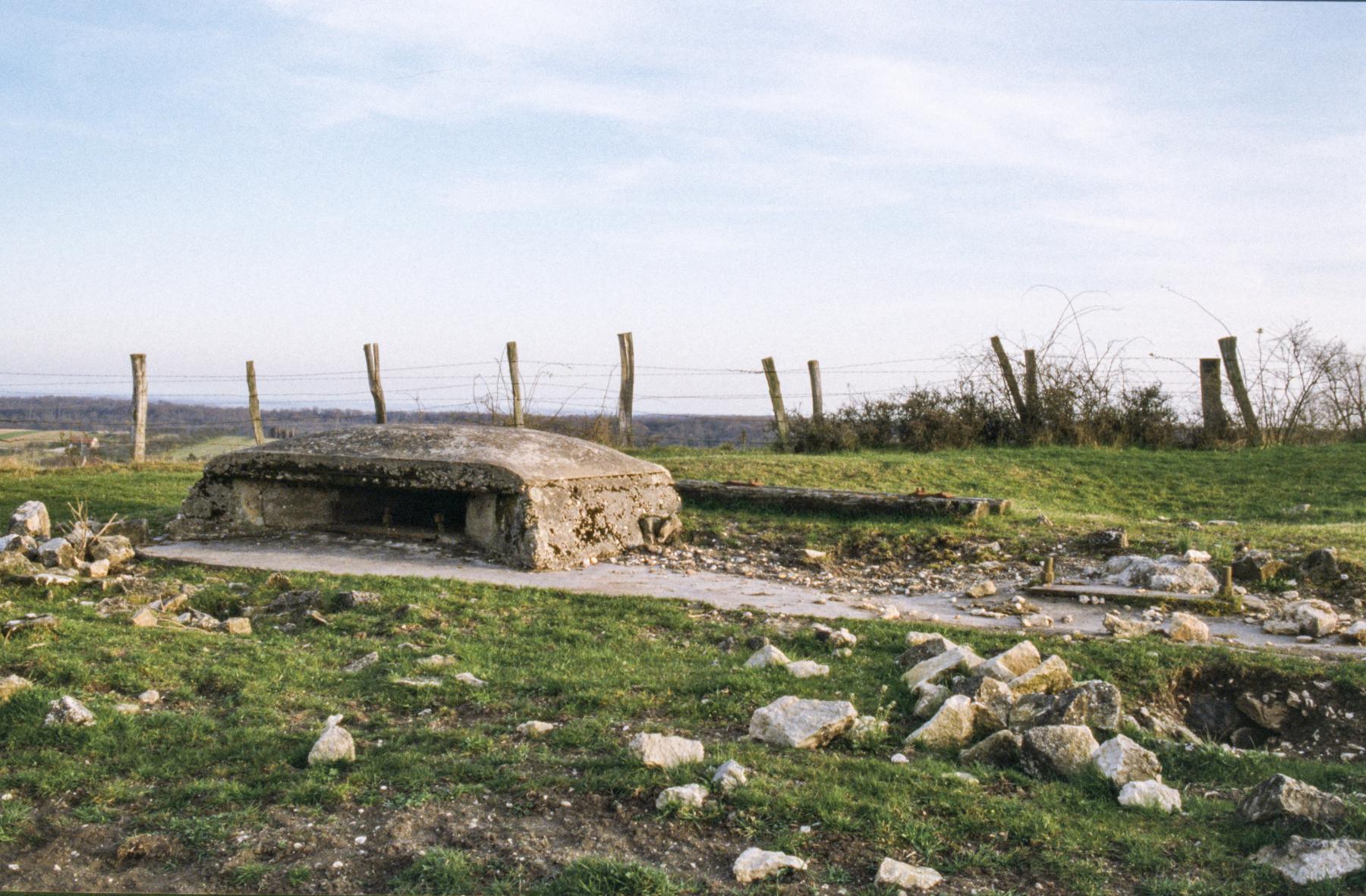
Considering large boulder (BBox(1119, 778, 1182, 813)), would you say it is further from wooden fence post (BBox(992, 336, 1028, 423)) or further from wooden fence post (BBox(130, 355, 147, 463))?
wooden fence post (BBox(130, 355, 147, 463))


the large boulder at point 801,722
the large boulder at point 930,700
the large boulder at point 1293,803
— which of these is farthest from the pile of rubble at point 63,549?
the large boulder at point 1293,803

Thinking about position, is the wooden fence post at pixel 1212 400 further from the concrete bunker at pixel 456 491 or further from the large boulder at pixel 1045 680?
the large boulder at pixel 1045 680

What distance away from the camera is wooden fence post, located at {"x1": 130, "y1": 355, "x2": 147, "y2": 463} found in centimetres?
1873

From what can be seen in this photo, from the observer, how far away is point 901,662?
19.7 ft

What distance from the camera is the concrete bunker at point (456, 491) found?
31.2 feet

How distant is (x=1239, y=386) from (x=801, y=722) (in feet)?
54.4

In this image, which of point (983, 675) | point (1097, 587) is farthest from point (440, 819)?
point (1097, 587)

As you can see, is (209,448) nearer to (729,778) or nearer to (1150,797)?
(729,778)

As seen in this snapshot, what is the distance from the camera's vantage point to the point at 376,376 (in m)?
21.0

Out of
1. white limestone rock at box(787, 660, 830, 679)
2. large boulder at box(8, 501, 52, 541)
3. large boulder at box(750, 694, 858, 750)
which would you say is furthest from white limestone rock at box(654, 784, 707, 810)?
large boulder at box(8, 501, 52, 541)

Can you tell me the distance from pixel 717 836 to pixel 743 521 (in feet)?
25.0

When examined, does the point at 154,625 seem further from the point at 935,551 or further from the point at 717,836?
the point at 935,551

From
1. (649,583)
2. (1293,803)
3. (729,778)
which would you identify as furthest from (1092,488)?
(729,778)

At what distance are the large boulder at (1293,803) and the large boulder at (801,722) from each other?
1651 mm
